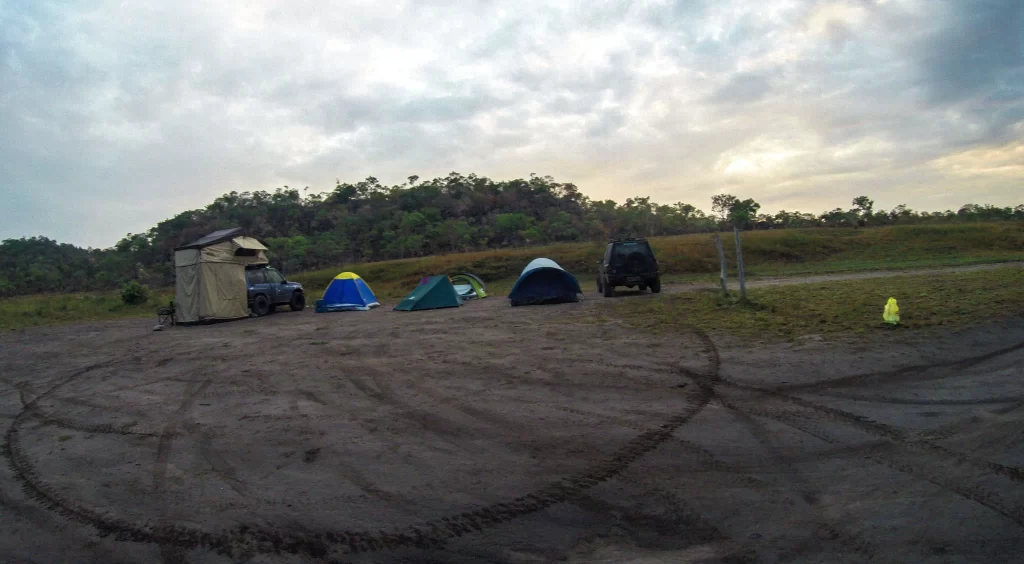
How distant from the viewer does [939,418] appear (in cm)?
525

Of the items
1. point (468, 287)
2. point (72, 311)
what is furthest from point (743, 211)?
point (72, 311)

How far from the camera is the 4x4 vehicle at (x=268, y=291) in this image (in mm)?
21062

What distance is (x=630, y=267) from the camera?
63.0 ft

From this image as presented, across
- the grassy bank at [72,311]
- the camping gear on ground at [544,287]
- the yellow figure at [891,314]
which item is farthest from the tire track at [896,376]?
the grassy bank at [72,311]

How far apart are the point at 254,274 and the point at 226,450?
17170 mm

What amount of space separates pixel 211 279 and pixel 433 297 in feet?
23.5

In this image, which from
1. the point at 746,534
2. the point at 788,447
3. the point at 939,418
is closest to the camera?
the point at 746,534

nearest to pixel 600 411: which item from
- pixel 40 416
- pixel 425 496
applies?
pixel 425 496

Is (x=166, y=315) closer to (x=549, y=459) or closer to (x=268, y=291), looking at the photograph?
(x=268, y=291)

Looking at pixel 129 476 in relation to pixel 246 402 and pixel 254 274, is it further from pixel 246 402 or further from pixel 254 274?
pixel 254 274

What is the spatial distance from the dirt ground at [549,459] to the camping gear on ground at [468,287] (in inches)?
542

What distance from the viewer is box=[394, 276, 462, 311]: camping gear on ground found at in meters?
19.4

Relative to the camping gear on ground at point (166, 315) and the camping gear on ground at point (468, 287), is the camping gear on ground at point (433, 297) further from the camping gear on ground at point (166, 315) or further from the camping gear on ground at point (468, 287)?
the camping gear on ground at point (166, 315)

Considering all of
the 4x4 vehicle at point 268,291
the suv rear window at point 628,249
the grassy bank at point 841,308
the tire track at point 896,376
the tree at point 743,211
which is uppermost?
the tree at point 743,211
